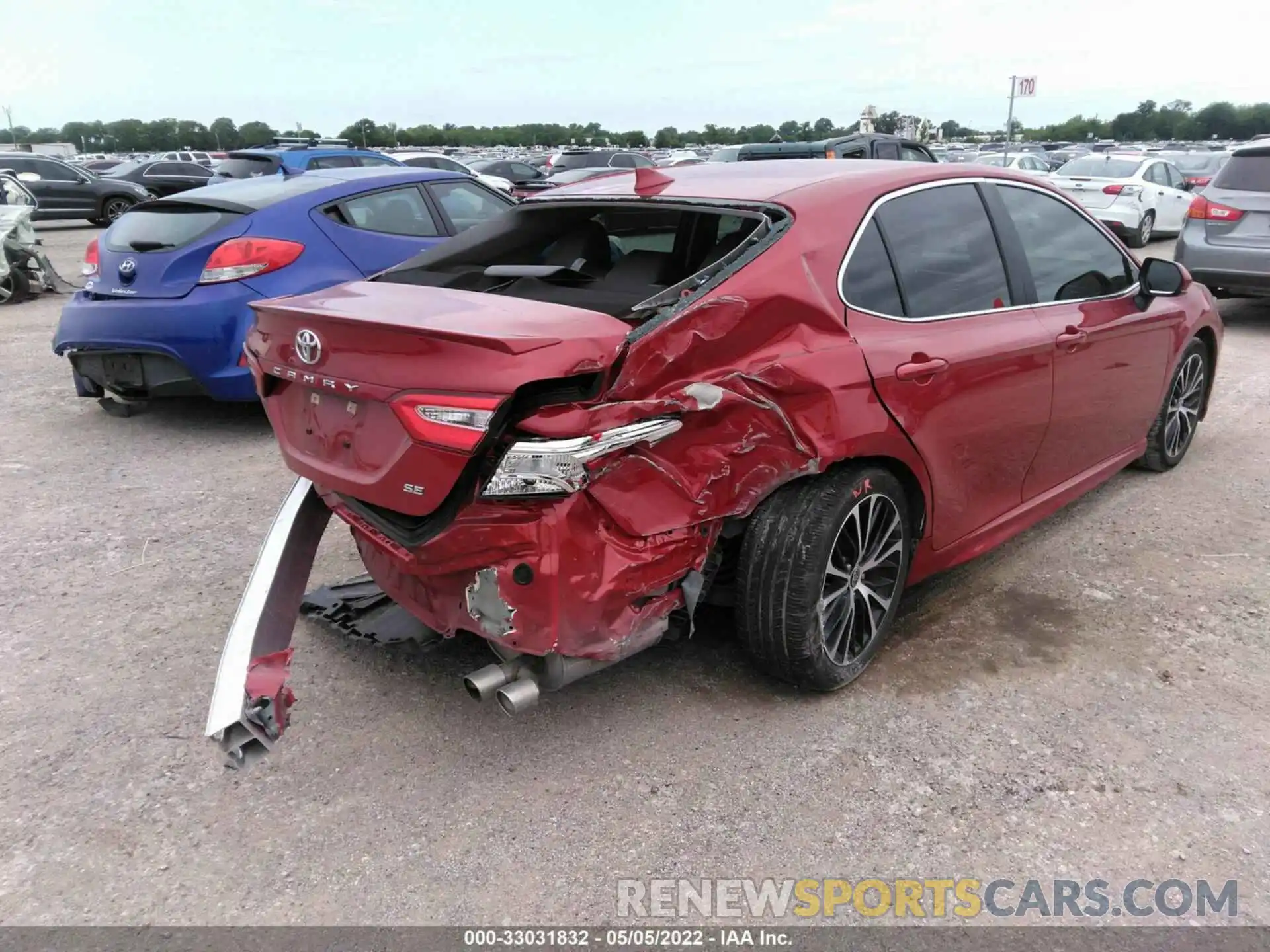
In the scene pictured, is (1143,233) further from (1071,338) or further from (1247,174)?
(1071,338)

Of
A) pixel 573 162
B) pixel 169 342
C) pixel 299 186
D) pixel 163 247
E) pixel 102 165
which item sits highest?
pixel 102 165

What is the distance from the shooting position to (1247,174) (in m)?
8.91

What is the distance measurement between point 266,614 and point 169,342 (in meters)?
3.53

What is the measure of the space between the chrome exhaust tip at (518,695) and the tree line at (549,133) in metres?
59.4

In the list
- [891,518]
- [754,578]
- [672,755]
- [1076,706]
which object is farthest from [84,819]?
[1076,706]

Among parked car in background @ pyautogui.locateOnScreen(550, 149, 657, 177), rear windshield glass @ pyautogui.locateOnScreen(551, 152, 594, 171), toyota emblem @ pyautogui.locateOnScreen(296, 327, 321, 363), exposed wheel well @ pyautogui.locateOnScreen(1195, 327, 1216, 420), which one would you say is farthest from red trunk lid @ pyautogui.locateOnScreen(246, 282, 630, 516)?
rear windshield glass @ pyautogui.locateOnScreen(551, 152, 594, 171)

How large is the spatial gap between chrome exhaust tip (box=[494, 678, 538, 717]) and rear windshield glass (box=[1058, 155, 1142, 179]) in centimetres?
1612

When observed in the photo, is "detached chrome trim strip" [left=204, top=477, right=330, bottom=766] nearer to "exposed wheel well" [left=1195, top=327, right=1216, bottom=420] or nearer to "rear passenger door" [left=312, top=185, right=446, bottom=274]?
"rear passenger door" [left=312, top=185, right=446, bottom=274]

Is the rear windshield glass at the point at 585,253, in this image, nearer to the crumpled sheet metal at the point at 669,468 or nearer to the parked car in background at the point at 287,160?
the crumpled sheet metal at the point at 669,468

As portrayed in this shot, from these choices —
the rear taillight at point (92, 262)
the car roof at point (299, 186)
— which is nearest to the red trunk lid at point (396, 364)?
the car roof at point (299, 186)

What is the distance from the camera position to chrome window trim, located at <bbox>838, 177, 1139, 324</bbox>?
10.1ft

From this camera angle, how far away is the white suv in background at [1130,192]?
1495 centimetres

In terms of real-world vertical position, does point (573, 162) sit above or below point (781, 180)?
above

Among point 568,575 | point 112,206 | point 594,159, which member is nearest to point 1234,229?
point 568,575
